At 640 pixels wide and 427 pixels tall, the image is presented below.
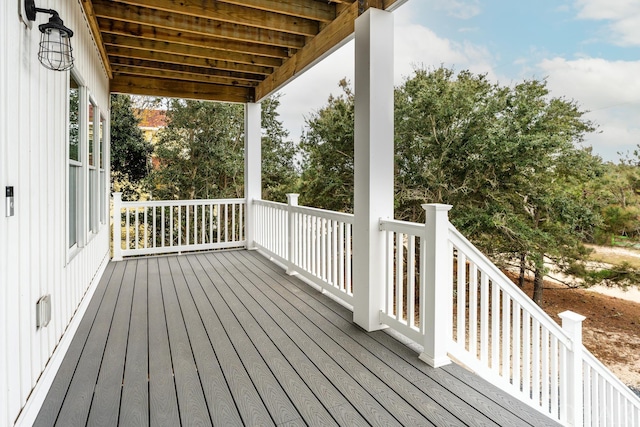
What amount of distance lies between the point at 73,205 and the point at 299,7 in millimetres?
2636

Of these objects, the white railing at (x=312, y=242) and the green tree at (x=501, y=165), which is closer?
the white railing at (x=312, y=242)

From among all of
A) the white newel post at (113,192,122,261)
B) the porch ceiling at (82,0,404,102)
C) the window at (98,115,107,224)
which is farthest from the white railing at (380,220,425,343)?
the white newel post at (113,192,122,261)

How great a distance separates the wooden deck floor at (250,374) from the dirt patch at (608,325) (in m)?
6.84

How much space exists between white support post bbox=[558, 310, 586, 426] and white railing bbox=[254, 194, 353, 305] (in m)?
1.70

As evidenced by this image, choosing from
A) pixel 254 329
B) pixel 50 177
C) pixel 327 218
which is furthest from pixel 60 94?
pixel 327 218

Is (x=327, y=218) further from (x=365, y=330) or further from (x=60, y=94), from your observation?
(x=60, y=94)

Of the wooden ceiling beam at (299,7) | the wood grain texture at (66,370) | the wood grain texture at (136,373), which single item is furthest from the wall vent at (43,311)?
the wooden ceiling beam at (299,7)

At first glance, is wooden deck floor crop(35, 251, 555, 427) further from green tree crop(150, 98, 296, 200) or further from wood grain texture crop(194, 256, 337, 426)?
green tree crop(150, 98, 296, 200)

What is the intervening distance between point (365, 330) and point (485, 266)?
1.09 metres

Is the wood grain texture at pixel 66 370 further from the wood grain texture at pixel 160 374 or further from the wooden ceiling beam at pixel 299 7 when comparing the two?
the wooden ceiling beam at pixel 299 7

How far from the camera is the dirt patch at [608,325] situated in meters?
7.09

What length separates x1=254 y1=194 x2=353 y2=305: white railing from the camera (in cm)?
363

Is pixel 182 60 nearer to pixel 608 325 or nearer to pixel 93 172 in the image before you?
pixel 93 172

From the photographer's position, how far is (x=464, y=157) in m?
8.20
